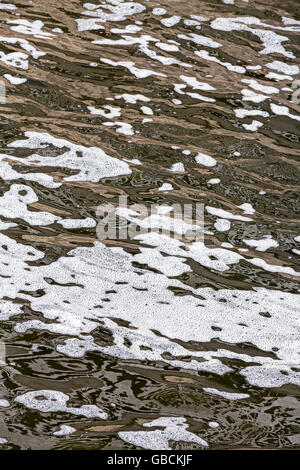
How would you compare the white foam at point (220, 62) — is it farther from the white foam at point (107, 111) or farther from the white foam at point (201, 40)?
the white foam at point (107, 111)

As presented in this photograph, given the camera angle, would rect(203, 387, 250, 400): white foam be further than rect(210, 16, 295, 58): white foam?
No

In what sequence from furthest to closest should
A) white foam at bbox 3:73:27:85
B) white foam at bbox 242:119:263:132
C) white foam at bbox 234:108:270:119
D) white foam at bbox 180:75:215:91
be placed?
white foam at bbox 180:75:215:91 → white foam at bbox 3:73:27:85 → white foam at bbox 234:108:270:119 → white foam at bbox 242:119:263:132

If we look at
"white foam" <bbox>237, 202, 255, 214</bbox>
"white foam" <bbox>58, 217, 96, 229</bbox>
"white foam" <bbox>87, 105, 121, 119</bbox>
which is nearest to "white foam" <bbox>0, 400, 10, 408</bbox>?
"white foam" <bbox>58, 217, 96, 229</bbox>

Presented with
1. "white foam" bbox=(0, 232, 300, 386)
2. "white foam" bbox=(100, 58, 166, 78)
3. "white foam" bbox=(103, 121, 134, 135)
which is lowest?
"white foam" bbox=(0, 232, 300, 386)

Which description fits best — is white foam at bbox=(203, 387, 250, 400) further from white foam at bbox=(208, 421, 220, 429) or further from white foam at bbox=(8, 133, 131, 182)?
white foam at bbox=(8, 133, 131, 182)

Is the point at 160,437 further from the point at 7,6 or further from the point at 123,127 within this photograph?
the point at 7,6

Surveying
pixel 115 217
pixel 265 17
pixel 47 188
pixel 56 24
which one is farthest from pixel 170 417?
pixel 265 17

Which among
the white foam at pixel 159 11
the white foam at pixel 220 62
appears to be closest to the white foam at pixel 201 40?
the white foam at pixel 220 62

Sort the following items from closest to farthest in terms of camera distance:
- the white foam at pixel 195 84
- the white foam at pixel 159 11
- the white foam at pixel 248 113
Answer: the white foam at pixel 248 113 → the white foam at pixel 195 84 → the white foam at pixel 159 11

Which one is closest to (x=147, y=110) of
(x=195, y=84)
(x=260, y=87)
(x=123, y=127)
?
(x=123, y=127)
